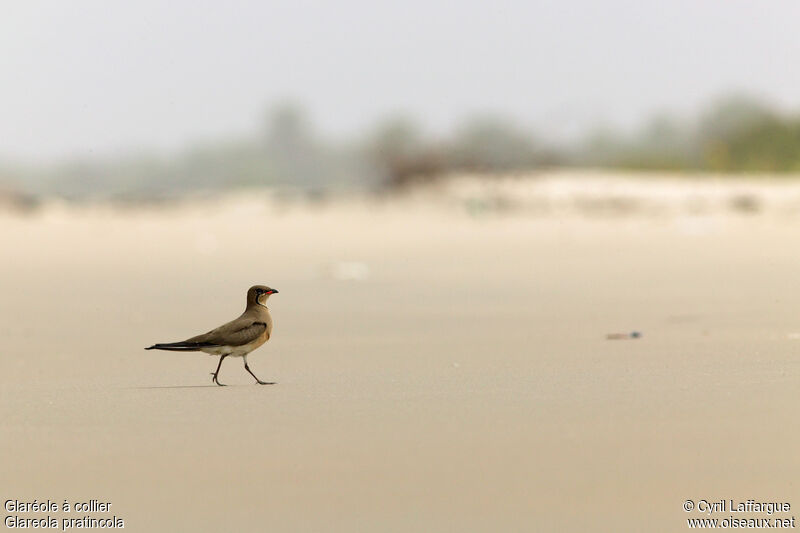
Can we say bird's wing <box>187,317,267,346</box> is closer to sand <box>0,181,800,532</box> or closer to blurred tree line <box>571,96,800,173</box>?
sand <box>0,181,800,532</box>

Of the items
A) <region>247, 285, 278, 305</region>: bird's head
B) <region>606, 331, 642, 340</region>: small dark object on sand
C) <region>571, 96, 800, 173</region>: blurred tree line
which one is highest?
<region>247, 285, 278, 305</region>: bird's head

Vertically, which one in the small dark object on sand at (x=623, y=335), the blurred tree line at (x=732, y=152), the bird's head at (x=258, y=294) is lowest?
the blurred tree line at (x=732, y=152)

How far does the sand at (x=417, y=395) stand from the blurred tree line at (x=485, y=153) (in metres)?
6.00

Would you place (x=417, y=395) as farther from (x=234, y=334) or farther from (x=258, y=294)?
Answer: (x=258, y=294)

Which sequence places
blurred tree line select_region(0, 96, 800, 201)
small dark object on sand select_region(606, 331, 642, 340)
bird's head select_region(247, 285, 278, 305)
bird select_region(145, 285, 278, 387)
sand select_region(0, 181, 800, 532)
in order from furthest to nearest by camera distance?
blurred tree line select_region(0, 96, 800, 201)
small dark object on sand select_region(606, 331, 642, 340)
bird's head select_region(247, 285, 278, 305)
bird select_region(145, 285, 278, 387)
sand select_region(0, 181, 800, 532)

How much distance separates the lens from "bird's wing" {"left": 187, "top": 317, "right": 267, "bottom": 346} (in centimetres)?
478

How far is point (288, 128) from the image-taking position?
3238 cm

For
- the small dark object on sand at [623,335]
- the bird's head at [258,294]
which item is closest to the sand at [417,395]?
the small dark object on sand at [623,335]

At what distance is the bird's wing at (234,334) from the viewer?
4781 mm

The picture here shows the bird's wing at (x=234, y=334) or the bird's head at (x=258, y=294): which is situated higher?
the bird's head at (x=258, y=294)

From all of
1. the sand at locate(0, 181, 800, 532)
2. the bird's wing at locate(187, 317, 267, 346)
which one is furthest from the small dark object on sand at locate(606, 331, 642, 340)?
the bird's wing at locate(187, 317, 267, 346)

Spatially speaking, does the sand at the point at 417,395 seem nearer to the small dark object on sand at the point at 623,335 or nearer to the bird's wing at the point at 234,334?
the small dark object on sand at the point at 623,335

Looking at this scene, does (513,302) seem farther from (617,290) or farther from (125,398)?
(125,398)

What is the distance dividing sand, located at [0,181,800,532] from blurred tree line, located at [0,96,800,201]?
6001mm
